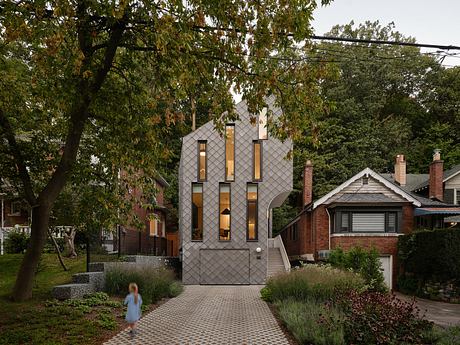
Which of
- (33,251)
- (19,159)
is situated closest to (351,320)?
(33,251)

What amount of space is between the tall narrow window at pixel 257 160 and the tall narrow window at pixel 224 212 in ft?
5.64

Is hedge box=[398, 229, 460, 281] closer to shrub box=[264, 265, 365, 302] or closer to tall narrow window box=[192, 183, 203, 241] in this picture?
shrub box=[264, 265, 365, 302]

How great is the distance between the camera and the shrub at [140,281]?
16953 millimetres

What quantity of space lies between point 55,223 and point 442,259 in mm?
18507

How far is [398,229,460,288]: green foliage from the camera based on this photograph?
23688 mm

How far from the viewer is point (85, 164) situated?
1539 cm

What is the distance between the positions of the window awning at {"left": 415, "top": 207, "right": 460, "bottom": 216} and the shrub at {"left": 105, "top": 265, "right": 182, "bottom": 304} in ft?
58.8

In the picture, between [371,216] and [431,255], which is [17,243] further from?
[431,255]

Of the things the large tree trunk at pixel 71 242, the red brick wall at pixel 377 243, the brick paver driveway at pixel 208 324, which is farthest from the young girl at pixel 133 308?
the red brick wall at pixel 377 243

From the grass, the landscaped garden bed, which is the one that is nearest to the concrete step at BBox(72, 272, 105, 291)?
the grass

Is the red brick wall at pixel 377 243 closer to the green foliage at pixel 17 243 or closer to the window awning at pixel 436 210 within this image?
the window awning at pixel 436 210

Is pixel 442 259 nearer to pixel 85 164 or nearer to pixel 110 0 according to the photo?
pixel 85 164

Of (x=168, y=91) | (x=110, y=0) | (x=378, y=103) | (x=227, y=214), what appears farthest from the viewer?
(x=378, y=103)

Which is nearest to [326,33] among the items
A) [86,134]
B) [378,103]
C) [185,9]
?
[378,103]
